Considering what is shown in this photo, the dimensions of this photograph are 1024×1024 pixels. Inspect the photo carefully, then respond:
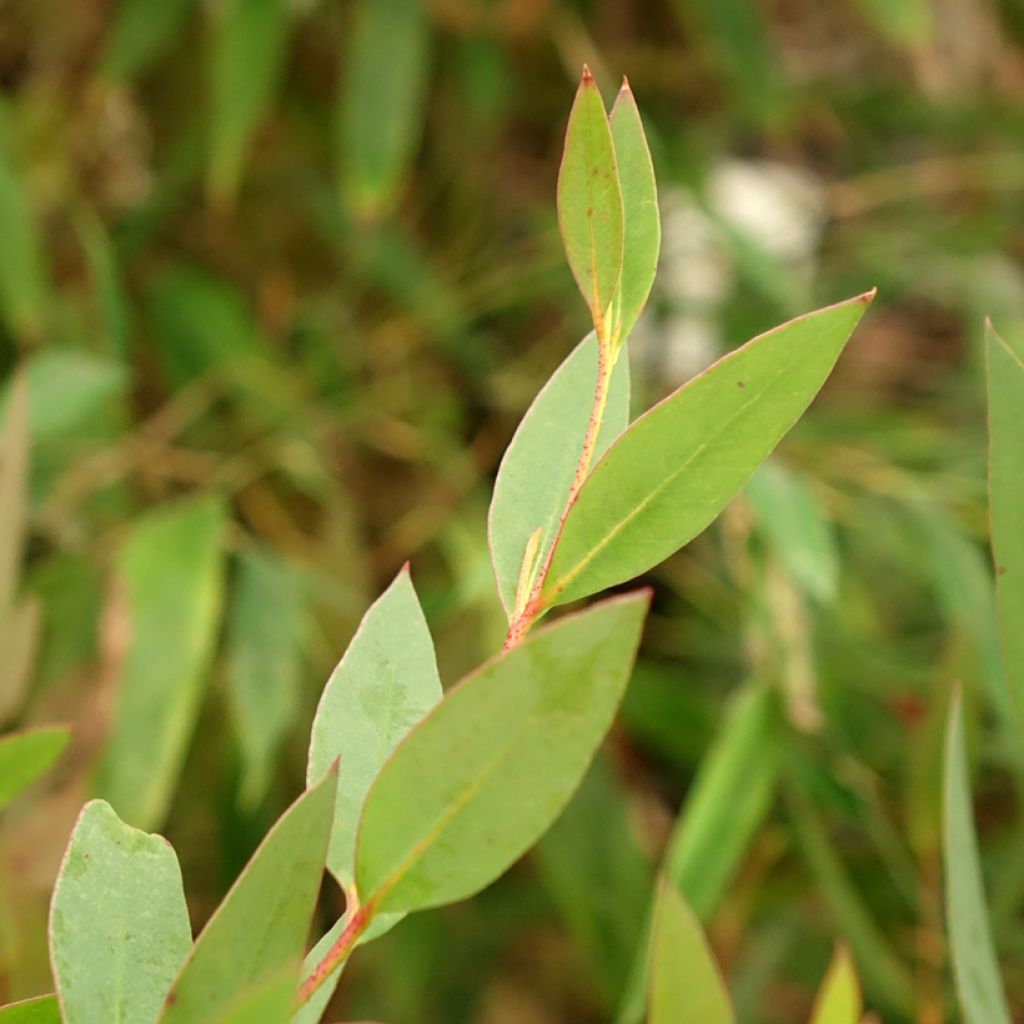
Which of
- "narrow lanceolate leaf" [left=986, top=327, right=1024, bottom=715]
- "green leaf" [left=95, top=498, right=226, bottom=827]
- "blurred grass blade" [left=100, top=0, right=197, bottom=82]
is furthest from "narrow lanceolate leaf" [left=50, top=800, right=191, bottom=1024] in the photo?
"blurred grass blade" [left=100, top=0, right=197, bottom=82]

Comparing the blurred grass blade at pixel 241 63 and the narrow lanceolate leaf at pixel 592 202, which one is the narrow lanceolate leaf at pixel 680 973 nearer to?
the narrow lanceolate leaf at pixel 592 202

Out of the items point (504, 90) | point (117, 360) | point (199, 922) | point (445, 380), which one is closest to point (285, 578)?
point (117, 360)

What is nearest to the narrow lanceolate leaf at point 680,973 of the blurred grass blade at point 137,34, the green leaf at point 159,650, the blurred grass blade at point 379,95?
the green leaf at point 159,650

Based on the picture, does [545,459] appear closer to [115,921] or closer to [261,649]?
[115,921]

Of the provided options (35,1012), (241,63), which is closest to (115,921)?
(35,1012)

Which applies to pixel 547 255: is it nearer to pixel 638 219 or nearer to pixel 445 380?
pixel 445 380

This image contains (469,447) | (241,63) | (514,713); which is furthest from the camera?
(469,447)
